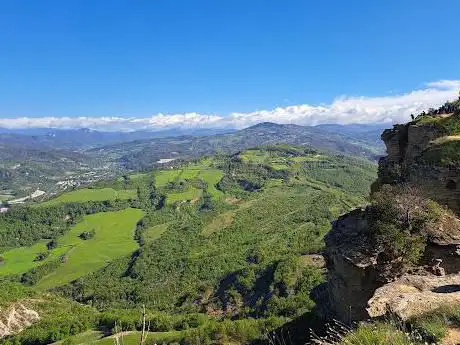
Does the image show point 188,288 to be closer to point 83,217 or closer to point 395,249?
point 395,249

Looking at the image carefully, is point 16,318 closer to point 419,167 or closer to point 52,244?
point 419,167

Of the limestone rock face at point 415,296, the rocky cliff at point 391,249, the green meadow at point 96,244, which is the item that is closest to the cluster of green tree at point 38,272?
the green meadow at point 96,244

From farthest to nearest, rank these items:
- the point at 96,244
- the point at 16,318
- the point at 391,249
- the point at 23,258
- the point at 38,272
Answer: the point at 96,244 → the point at 23,258 → the point at 38,272 → the point at 16,318 → the point at 391,249

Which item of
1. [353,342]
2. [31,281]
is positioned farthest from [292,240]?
[353,342]

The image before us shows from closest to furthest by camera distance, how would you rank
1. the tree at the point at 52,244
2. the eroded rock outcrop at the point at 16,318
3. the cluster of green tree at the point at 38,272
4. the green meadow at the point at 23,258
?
1. the eroded rock outcrop at the point at 16,318
2. the cluster of green tree at the point at 38,272
3. the green meadow at the point at 23,258
4. the tree at the point at 52,244

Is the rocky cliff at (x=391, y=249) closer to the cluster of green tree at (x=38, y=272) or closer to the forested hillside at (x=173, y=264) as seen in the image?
the forested hillside at (x=173, y=264)

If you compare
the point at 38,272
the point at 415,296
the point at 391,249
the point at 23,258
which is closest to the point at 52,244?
the point at 23,258
